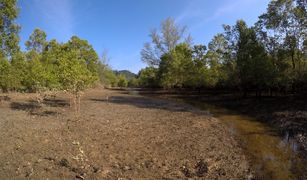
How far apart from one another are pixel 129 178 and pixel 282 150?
28.2 ft

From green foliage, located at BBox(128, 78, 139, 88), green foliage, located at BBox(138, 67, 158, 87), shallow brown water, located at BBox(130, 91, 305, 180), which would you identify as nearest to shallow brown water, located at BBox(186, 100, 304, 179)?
shallow brown water, located at BBox(130, 91, 305, 180)

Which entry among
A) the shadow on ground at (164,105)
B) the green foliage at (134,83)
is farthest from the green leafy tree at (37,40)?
the green foliage at (134,83)

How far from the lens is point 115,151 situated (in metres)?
12.2

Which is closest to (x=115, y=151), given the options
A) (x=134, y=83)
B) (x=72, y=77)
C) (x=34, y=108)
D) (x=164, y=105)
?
(x=72, y=77)

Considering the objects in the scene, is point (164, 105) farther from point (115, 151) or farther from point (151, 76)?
point (151, 76)

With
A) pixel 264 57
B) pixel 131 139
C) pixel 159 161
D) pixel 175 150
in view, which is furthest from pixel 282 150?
pixel 264 57

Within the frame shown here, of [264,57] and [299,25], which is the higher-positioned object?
[299,25]

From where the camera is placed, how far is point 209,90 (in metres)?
62.5

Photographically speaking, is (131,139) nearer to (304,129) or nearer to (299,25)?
(304,129)

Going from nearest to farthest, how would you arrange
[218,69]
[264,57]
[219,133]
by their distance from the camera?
[219,133]
[264,57]
[218,69]

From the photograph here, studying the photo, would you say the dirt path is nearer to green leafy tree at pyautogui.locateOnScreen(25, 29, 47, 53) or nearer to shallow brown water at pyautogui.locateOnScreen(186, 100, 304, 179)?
shallow brown water at pyautogui.locateOnScreen(186, 100, 304, 179)

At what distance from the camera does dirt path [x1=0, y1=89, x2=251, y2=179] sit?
9469mm

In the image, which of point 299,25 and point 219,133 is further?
point 299,25

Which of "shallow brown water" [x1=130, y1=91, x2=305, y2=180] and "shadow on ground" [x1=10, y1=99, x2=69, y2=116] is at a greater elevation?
"shadow on ground" [x1=10, y1=99, x2=69, y2=116]
